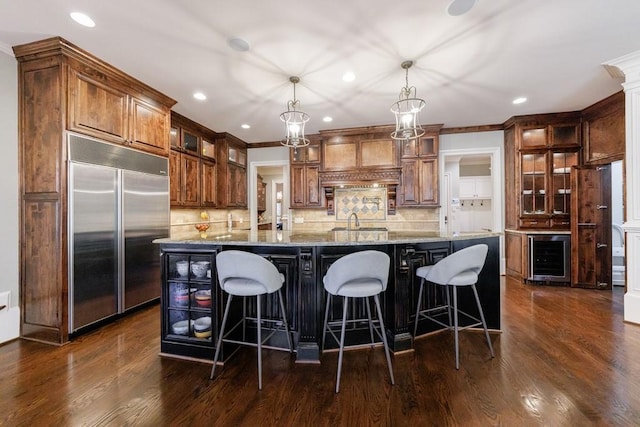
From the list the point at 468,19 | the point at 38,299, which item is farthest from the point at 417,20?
the point at 38,299

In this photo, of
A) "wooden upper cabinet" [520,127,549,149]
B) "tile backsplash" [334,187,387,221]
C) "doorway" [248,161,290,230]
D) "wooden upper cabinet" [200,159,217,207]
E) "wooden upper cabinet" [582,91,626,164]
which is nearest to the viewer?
"wooden upper cabinet" [582,91,626,164]

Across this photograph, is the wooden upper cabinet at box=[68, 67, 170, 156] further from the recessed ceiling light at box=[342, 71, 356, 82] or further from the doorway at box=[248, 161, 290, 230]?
the doorway at box=[248, 161, 290, 230]

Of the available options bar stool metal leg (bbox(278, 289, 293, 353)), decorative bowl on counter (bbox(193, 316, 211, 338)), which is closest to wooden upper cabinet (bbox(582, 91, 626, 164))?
bar stool metal leg (bbox(278, 289, 293, 353))

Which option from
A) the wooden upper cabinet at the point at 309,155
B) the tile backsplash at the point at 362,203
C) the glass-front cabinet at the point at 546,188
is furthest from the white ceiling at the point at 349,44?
the tile backsplash at the point at 362,203

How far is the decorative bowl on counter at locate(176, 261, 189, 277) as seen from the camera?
222 cm

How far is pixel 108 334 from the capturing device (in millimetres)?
2605

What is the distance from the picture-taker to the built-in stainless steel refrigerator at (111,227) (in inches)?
98.3

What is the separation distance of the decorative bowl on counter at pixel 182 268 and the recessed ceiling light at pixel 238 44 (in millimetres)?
1924

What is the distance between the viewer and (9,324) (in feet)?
8.09

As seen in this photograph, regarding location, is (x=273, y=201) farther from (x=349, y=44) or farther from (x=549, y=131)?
(x=549, y=131)

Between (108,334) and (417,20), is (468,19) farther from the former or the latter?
(108,334)

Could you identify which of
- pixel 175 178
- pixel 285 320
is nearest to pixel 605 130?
pixel 285 320

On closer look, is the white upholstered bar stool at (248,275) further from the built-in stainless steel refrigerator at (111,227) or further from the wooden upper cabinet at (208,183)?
the wooden upper cabinet at (208,183)

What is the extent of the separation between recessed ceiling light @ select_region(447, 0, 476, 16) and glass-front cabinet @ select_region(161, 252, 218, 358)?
8.45 ft
